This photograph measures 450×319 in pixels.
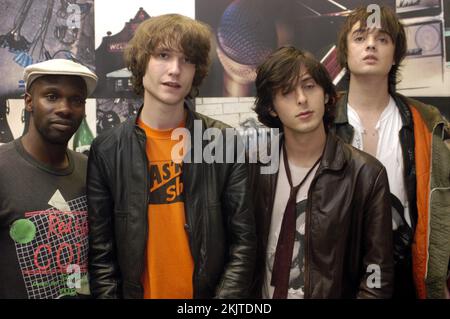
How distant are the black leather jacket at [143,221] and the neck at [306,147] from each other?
29 centimetres

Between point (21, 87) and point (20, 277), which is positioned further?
point (21, 87)

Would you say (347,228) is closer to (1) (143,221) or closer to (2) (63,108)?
(1) (143,221)

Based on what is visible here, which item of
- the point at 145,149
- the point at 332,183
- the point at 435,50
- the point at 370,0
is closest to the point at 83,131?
the point at 145,149

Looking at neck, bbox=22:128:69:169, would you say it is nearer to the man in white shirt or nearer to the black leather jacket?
the black leather jacket

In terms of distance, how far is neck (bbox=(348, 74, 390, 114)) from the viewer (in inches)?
84.6

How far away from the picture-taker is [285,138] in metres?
1.97

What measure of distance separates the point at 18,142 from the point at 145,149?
1.78ft

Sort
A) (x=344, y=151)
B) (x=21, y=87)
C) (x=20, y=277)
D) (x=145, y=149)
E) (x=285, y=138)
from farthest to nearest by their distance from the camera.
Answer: (x=21, y=87) → (x=285, y=138) → (x=344, y=151) → (x=145, y=149) → (x=20, y=277)

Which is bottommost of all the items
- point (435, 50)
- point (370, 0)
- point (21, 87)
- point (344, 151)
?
point (344, 151)

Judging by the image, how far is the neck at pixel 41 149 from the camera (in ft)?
5.71

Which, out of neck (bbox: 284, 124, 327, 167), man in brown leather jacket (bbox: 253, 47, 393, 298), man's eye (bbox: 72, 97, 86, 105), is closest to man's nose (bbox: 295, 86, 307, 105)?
man in brown leather jacket (bbox: 253, 47, 393, 298)

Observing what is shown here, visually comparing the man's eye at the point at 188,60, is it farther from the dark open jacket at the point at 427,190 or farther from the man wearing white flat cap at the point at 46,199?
the dark open jacket at the point at 427,190

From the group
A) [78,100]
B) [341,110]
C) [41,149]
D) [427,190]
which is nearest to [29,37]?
[78,100]
